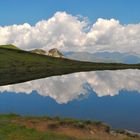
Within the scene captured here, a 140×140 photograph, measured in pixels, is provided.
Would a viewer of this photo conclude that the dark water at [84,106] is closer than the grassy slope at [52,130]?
No

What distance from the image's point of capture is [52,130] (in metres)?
37.6

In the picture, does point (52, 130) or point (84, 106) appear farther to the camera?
point (84, 106)

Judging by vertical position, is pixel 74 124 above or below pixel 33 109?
above

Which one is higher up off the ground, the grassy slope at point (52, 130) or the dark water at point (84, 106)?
the grassy slope at point (52, 130)

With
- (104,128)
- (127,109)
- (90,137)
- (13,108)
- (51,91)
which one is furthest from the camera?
(51,91)

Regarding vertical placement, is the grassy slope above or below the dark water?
above

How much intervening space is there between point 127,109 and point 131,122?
551 inches

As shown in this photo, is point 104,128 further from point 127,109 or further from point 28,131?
point 127,109

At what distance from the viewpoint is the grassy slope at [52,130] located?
34259 mm

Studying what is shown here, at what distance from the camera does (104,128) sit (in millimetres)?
39250

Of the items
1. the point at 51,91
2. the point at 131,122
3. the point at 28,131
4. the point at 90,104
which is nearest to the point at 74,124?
the point at 28,131

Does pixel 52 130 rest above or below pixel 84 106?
above

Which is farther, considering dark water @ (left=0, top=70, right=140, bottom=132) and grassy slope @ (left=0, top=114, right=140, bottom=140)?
dark water @ (left=0, top=70, right=140, bottom=132)

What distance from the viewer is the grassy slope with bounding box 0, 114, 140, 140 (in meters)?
34.3
